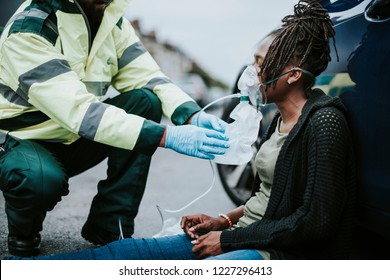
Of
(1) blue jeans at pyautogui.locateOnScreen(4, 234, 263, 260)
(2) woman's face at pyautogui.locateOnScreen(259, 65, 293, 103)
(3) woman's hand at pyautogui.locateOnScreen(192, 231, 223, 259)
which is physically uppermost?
(2) woman's face at pyautogui.locateOnScreen(259, 65, 293, 103)

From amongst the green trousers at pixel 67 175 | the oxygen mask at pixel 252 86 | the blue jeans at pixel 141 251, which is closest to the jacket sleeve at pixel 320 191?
the oxygen mask at pixel 252 86

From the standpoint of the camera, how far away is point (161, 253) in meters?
1.77

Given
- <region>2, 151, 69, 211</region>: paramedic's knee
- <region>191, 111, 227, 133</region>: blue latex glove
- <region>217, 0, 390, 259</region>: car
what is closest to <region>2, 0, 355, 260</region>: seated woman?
<region>217, 0, 390, 259</region>: car

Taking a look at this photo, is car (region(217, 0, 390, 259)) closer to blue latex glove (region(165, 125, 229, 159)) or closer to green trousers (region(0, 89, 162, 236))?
blue latex glove (region(165, 125, 229, 159))

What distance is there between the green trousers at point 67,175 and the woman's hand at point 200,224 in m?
0.43

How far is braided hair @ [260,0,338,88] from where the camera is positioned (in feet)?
5.18

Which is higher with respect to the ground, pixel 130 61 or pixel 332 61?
pixel 332 61

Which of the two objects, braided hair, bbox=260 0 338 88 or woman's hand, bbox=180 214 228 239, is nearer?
braided hair, bbox=260 0 338 88

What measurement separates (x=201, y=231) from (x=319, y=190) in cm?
60

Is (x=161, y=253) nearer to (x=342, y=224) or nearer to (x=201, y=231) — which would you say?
(x=201, y=231)

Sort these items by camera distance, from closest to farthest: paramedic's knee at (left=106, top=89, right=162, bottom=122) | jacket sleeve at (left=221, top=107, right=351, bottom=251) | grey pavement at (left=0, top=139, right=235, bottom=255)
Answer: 1. jacket sleeve at (left=221, top=107, right=351, bottom=251)
2. paramedic's knee at (left=106, top=89, right=162, bottom=122)
3. grey pavement at (left=0, top=139, right=235, bottom=255)

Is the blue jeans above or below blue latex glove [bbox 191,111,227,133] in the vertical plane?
below

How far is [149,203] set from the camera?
333 centimetres

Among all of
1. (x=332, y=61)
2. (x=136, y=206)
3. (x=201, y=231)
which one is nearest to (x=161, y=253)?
(x=201, y=231)
